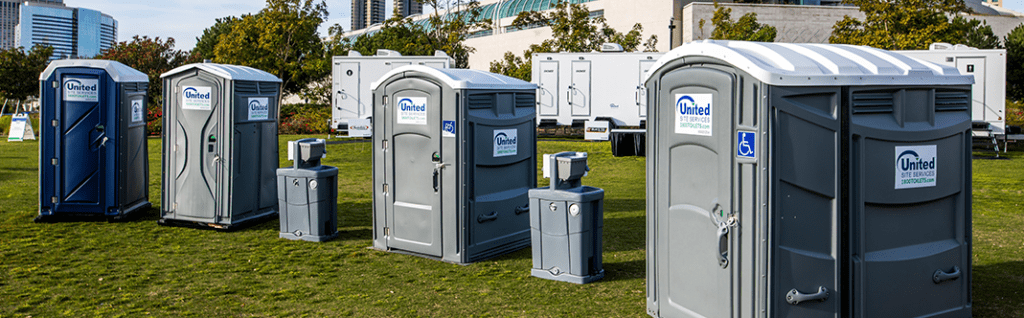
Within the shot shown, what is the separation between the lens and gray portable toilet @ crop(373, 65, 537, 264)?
6.88m

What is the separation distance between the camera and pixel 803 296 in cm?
424

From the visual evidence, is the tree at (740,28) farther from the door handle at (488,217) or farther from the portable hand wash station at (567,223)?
the portable hand wash station at (567,223)

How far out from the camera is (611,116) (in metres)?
20.5

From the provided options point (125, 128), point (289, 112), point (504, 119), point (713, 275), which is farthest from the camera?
point (289, 112)

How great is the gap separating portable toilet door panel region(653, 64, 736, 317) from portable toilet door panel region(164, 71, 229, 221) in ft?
18.1

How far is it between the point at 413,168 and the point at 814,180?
3.97 m

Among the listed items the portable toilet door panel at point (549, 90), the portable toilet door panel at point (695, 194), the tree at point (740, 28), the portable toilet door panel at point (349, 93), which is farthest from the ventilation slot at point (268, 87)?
the tree at point (740, 28)

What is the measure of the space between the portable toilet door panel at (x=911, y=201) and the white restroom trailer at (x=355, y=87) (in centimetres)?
1695

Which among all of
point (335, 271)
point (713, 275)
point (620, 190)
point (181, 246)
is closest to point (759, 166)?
point (713, 275)

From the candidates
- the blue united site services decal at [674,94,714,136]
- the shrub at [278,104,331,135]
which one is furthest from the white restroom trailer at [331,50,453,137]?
the blue united site services decal at [674,94,714,136]

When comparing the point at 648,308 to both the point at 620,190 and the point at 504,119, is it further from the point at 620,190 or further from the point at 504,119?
the point at 620,190

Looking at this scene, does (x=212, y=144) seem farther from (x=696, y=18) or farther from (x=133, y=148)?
(x=696, y=18)

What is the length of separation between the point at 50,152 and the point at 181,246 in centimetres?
260

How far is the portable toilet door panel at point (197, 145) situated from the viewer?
333 inches
